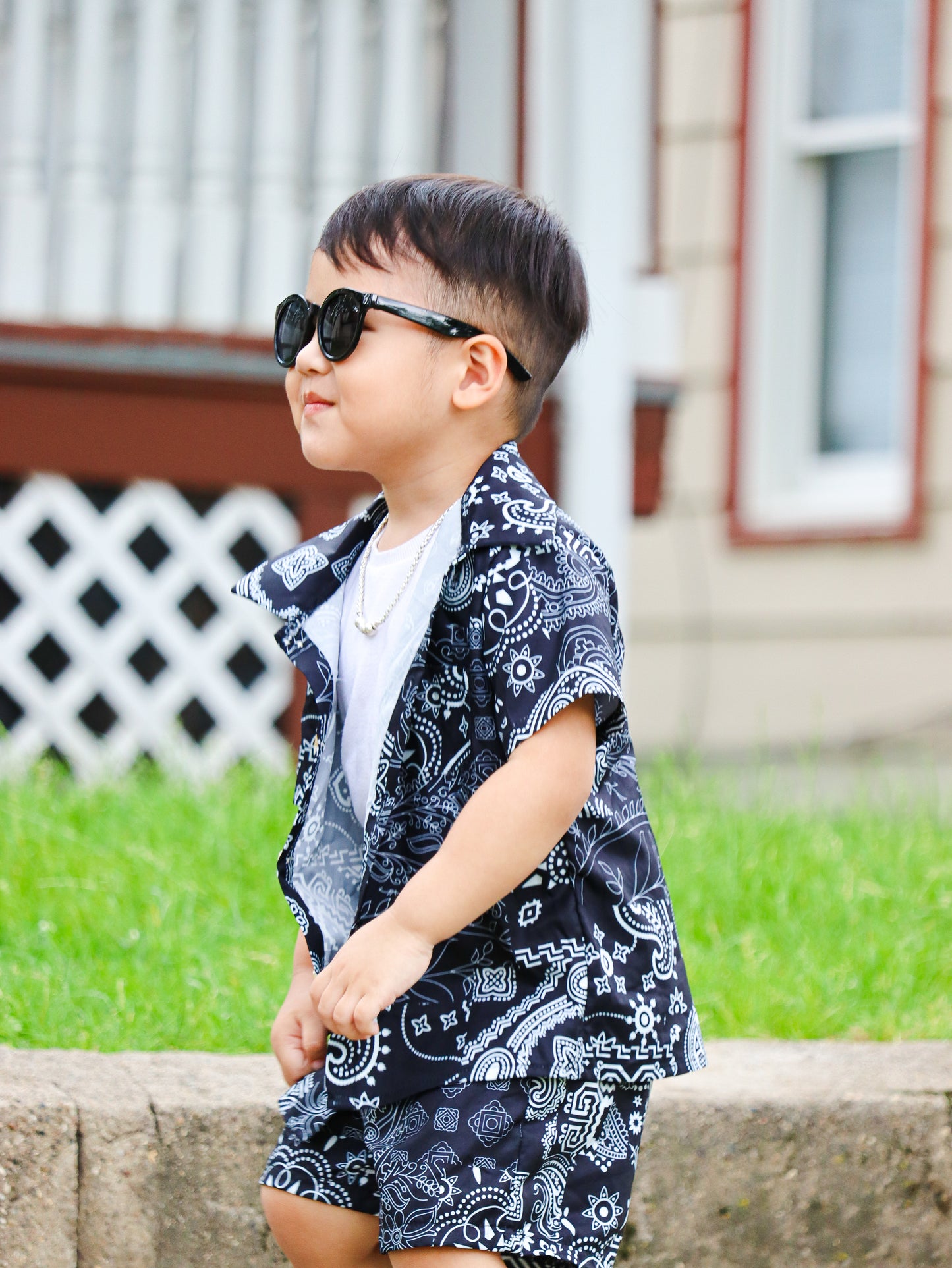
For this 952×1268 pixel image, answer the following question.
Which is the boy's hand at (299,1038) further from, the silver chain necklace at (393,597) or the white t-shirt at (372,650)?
the silver chain necklace at (393,597)

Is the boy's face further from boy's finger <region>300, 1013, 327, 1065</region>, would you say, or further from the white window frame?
the white window frame

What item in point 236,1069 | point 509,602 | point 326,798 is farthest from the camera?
point 236,1069

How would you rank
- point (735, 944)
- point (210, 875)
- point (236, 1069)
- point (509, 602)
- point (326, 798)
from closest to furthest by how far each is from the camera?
point (509, 602), point (326, 798), point (236, 1069), point (735, 944), point (210, 875)

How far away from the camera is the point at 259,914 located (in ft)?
10.1

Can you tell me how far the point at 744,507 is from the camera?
240 inches

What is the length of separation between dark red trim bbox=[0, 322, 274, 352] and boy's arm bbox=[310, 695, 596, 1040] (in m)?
2.75

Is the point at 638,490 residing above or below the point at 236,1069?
above

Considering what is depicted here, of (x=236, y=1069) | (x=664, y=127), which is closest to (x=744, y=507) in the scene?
(x=664, y=127)

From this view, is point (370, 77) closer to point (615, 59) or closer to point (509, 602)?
point (615, 59)

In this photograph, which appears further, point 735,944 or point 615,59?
point 615,59

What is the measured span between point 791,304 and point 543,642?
16.2ft

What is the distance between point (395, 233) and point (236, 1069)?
3.85 ft

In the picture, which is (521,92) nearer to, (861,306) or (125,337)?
(125,337)

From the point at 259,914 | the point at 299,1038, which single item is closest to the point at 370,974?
the point at 299,1038
